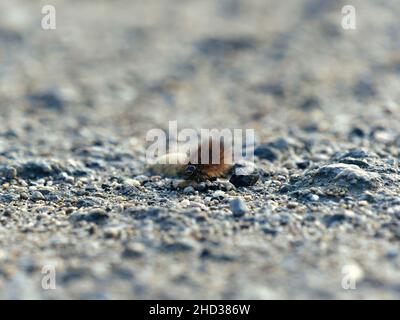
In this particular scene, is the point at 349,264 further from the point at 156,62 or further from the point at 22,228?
the point at 156,62

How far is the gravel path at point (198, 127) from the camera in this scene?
3.57 metres

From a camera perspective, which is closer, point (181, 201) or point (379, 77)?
point (181, 201)

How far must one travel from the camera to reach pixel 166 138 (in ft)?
22.9

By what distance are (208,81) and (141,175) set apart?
3.80m

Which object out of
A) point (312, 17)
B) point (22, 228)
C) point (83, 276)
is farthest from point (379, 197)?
point (312, 17)

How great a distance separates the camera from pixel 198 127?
24.1 feet

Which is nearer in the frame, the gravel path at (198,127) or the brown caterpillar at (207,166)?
the gravel path at (198,127)

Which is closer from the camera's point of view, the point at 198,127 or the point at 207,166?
the point at 207,166

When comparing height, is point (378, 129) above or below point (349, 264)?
above

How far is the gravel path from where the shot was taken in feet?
11.7

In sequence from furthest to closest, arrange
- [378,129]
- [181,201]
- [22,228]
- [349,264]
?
[378,129] < [181,201] < [22,228] < [349,264]

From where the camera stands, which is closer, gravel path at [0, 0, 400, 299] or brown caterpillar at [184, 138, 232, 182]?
gravel path at [0, 0, 400, 299]

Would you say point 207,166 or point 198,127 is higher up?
point 198,127
